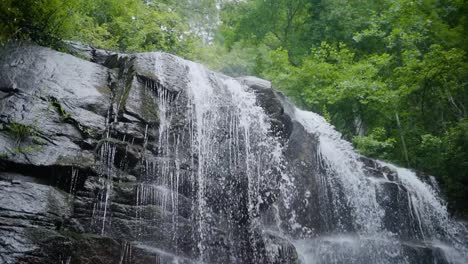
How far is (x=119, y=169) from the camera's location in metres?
6.30

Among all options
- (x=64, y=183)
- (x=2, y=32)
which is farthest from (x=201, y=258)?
(x=2, y=32)

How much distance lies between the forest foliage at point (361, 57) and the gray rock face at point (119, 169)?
3553 millimetres

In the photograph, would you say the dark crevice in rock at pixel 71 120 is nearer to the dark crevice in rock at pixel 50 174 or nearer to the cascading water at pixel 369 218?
the dark crevice in rock at pixel 50 174

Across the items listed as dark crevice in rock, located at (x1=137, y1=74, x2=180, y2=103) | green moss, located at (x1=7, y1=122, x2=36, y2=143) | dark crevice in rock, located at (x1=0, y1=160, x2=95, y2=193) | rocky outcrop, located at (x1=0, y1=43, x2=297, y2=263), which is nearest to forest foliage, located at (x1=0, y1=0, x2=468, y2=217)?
rocky outcrop, located at (x1=0, y1=43, x2=297, y2=263)

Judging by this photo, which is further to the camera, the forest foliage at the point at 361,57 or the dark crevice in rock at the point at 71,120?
the forest foliage at the point at 361,57

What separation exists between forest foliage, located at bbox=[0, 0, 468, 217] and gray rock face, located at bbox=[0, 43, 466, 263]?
3.55 meters

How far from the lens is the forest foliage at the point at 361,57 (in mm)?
11922

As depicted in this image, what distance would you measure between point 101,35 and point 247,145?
574 centimetres

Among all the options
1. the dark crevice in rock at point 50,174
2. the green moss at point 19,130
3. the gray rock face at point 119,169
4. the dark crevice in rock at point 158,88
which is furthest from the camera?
the dark crevice in rock at point 158,88

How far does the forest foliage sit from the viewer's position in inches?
469

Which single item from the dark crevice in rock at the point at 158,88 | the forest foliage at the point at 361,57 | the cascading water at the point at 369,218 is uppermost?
the forest foliage at the point at 361,57

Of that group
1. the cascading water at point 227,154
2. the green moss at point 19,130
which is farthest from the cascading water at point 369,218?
→ the green moss at point 19,130

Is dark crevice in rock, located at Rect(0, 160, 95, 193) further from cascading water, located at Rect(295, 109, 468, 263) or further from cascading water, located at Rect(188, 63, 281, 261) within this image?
cascading water, located at Rect(295, 109, 468, 263)

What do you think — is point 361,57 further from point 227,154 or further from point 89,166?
point 89,166
